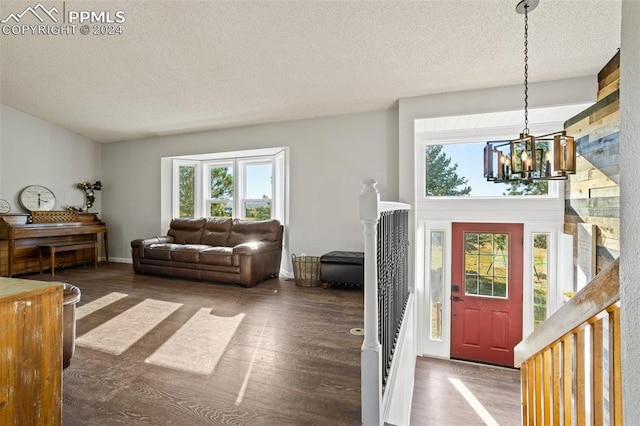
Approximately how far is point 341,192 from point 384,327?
305 cm

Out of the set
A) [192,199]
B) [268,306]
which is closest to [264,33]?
[268,306]

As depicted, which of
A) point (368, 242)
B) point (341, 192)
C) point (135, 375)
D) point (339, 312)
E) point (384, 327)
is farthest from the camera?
point (341, 192)

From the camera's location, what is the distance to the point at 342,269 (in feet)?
13.7

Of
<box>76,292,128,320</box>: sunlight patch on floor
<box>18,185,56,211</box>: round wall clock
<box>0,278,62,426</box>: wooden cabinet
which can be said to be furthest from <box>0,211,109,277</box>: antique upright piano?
<box>0,278,62,426</box>: wooden cabinet

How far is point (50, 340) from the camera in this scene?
126cm

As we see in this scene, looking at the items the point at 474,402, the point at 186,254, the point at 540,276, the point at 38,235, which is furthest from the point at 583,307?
the point at 38,235

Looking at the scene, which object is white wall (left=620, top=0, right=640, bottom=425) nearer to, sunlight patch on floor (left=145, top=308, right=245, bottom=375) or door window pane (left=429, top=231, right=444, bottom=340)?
sunlight patch on floor (left=145, top=308, right=245, bottom=375)

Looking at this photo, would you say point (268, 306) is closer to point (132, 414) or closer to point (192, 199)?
point (132, 414)

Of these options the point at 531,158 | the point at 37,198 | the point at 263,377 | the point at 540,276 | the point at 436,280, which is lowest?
the point at 263,377

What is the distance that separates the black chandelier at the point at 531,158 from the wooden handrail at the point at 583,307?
138 centimetres

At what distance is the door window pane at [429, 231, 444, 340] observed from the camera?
169 inches

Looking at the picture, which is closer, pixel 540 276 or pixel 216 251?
pixel 540 276

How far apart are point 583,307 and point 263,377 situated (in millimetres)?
1830

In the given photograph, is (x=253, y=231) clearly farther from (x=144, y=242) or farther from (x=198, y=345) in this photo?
(x=198, y=345)
